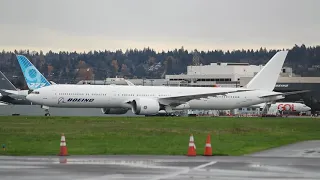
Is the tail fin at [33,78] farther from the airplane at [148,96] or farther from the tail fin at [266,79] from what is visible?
the tail fin at [266,79]

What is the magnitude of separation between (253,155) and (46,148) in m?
8.69

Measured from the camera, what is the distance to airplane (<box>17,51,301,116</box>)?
77688mm

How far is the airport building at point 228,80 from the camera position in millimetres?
139875

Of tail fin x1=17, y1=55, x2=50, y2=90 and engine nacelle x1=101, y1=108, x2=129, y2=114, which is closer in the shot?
engine nacelle x1=101, y1=108, x2=129, y2=114

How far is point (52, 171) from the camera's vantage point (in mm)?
20891

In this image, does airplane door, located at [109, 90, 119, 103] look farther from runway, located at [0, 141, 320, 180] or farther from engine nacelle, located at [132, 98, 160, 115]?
runway, located at [0, 141, 320, 180]

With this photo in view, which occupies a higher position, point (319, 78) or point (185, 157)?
point (319, 78)

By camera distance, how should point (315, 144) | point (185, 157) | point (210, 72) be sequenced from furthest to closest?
point (210, 72)
point (315, 144)
point (185, 157)

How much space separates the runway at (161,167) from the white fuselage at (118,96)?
5096cm

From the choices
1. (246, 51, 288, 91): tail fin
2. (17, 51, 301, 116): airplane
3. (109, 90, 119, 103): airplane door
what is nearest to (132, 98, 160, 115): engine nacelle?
(17, 51, 301, 116): airplane

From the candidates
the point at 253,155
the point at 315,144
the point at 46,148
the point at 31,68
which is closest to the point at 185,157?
the point at 253,155

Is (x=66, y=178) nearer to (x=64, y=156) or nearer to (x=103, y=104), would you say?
(x=64, y=156)

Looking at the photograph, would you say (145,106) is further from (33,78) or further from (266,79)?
(33,78)

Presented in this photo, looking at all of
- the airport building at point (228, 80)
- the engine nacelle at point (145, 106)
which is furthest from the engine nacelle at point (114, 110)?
the airport building at point (228, 80)
